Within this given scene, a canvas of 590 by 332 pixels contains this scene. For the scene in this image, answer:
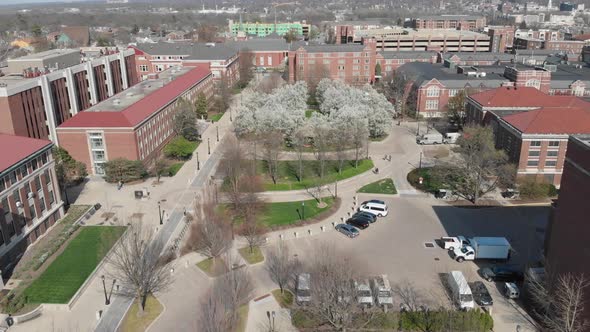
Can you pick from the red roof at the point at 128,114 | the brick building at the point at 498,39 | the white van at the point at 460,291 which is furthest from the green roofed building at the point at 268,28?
the white van at the point at 460,291

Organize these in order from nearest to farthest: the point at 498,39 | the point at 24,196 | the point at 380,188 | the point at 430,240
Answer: the point at 24,196
the point at 430,240
the point at 380,188
the point at 498,39

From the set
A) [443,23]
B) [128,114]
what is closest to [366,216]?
[128,114]

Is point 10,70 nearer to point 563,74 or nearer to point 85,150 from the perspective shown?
point 85,150

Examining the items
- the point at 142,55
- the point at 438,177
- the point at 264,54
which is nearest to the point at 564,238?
the point at 438,177

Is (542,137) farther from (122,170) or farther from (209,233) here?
(122,170)

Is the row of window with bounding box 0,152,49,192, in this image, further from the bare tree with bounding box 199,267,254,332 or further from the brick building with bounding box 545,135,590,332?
the brick building with bounding box 545,135,590,332

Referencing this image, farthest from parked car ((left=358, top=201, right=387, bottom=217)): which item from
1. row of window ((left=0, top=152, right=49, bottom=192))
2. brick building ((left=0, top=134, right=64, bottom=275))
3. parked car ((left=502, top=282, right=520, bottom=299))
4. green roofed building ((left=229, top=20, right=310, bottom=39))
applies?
green roofed building ((left=229, top=20, right=310, bottom=39))
